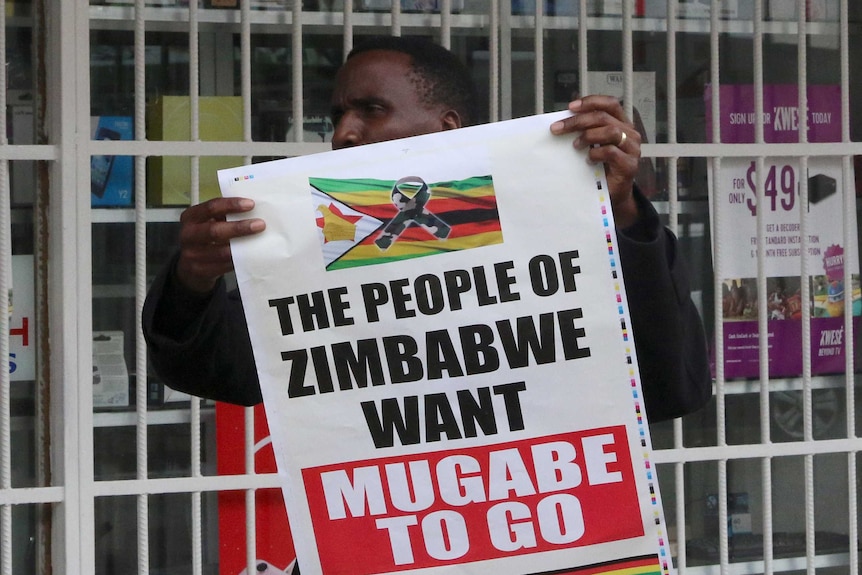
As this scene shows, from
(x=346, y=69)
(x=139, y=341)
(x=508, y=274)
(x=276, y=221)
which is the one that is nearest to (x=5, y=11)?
(x=139, y=341)

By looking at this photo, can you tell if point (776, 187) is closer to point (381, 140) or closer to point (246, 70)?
point (246, 70)

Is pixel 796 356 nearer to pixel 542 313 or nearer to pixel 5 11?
pixel 542 313

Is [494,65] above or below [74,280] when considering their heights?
above

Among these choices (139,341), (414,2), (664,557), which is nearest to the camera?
(664,557)

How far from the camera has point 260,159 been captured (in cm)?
333

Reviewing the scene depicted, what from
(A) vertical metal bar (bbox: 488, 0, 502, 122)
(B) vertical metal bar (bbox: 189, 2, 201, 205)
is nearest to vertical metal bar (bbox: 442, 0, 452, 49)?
(A) vertical metal bar (bbox: 488, 0, 502, 122)

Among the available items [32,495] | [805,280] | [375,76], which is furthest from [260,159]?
[805,280]

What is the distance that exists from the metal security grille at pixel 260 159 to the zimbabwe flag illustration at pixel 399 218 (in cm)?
147

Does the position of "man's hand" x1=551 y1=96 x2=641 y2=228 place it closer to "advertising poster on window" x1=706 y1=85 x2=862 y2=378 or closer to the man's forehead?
the man's forehead

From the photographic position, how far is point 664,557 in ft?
5.59

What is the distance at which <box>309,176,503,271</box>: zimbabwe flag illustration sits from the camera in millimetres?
1748

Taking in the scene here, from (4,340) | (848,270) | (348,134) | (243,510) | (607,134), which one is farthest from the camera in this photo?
(848,270)

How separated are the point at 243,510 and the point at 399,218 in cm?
177

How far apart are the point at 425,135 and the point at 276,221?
0.26 m
